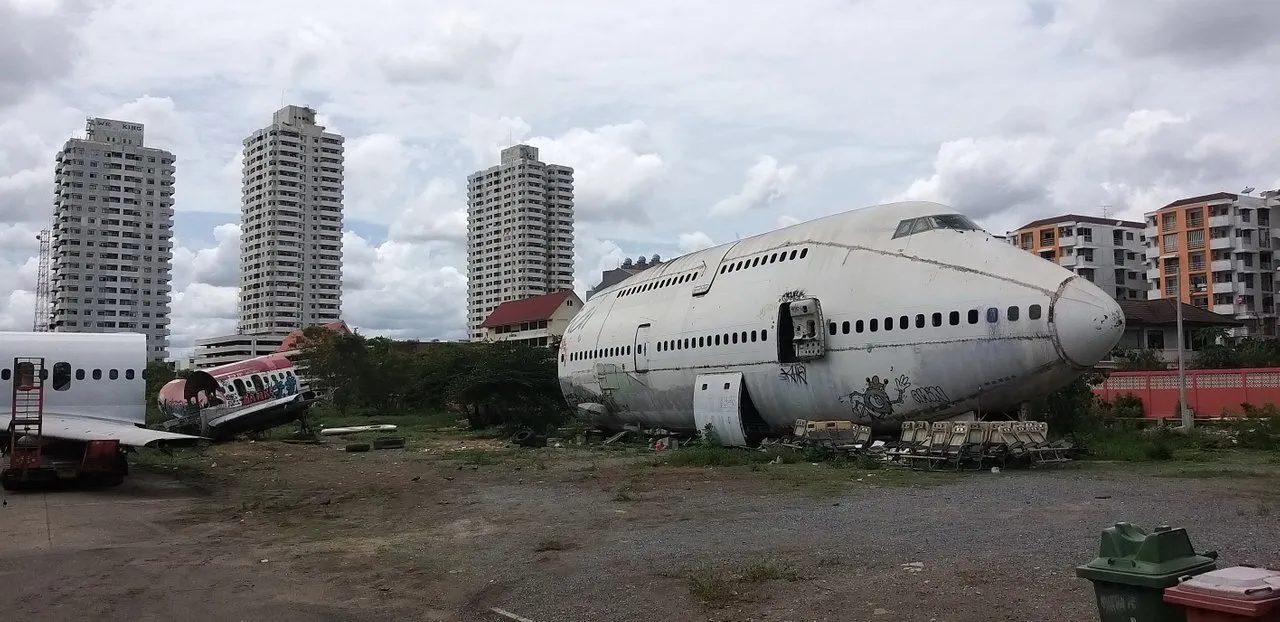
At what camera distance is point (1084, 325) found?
57.0 ft

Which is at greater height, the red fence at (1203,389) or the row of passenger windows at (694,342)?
the row of passenger windows at (694,342)

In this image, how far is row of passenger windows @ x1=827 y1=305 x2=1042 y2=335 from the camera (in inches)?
714

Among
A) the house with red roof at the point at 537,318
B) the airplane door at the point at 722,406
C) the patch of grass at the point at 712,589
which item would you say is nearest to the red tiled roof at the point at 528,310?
the house with red roof at the point at 537,318

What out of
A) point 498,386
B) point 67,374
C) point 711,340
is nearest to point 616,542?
point 711,340

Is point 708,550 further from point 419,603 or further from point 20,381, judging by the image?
point 20,381

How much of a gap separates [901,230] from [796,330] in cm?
350

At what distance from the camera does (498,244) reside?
188m

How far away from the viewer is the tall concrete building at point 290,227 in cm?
16025

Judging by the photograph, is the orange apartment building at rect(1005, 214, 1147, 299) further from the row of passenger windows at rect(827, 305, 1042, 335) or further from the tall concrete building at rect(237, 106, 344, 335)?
the tall concrete building at rect(237, 106, 344, 335)

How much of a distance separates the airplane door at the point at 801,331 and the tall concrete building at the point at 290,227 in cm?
14935

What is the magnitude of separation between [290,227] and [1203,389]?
510 ft

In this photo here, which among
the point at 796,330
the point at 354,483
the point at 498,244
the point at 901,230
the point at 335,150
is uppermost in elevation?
the point at 335,150

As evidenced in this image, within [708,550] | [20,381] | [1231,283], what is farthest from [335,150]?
[708,550]

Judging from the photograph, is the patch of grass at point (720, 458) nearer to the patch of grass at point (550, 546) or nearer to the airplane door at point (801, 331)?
the airplane door at point (801, 331)
